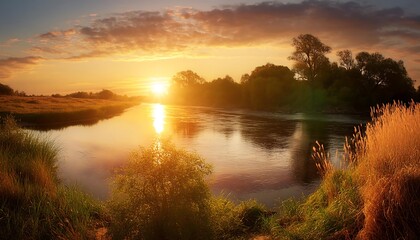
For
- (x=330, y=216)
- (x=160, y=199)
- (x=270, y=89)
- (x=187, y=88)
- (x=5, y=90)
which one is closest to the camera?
(x=330, y=216)

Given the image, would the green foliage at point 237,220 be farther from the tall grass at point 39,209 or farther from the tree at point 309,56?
the tree at point 309,56

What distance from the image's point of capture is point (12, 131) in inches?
678

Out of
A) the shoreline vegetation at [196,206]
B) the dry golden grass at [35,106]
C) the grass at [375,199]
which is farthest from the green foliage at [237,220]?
the dry golden grass at [35,106]

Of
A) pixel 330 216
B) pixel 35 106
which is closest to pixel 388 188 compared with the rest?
pixel 330 216

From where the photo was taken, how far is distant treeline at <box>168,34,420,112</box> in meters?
73.6

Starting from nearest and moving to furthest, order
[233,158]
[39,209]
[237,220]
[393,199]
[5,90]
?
[393,199]
[39,209]
[237,220]
[233,158]
[5,90]

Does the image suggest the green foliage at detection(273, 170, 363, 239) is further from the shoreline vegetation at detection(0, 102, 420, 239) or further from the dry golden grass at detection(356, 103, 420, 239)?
the dry golden grass at detection(356, 103, 420, 239)

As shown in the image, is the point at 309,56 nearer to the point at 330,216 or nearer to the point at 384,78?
the point at 384,78

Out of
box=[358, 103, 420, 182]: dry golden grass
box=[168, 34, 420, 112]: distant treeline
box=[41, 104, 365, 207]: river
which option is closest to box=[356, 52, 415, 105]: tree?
box=[168, 34, 420, 112]: distant treeline

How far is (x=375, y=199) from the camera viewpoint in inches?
276

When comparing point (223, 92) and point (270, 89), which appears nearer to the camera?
point (270, 89)

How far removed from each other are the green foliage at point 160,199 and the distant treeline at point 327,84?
68391 millimetres

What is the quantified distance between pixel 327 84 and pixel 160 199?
78678 millimetres

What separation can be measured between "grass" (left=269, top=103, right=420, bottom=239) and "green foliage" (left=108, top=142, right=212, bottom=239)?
2009 millimetres
